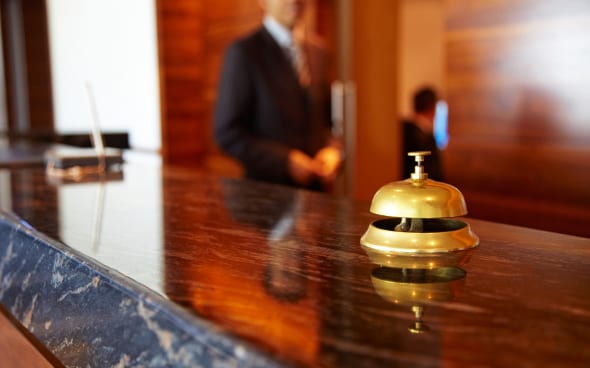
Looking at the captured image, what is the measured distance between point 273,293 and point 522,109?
289 cm

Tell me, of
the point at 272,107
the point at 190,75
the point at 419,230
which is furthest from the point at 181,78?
the point at 419,230

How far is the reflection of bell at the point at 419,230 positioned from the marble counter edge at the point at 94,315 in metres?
0.32

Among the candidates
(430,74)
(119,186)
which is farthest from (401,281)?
(430,74)

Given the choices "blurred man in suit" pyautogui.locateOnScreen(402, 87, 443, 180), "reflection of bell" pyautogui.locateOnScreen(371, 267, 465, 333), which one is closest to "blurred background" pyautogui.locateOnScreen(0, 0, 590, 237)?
"blurred man in suit" pyautogui.locateOnScreen(402, 87, 443, 180)

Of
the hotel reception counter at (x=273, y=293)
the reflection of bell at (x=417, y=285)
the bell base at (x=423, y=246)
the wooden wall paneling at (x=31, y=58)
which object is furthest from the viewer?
the wooden wall paneling at (x=31, y=58)

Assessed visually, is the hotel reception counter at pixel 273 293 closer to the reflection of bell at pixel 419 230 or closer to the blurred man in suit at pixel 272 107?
the reflection of bell at pixel 419 230

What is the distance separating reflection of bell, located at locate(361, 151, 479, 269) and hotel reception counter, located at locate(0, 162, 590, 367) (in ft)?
0.09

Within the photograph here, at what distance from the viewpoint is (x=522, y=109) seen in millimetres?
3432

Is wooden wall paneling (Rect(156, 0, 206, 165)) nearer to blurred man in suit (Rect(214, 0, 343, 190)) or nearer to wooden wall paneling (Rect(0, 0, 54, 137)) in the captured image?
blurred man in suit (Rect(214, 0, 343, 190))

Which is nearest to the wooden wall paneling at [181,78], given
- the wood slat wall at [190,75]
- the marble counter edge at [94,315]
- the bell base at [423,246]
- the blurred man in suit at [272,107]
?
the wood slat wall at [190,75]

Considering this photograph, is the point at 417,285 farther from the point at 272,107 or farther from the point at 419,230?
the point at 272,107

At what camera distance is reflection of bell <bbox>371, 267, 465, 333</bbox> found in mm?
750

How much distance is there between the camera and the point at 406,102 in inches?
460

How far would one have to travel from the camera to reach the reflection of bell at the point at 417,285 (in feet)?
2.46
